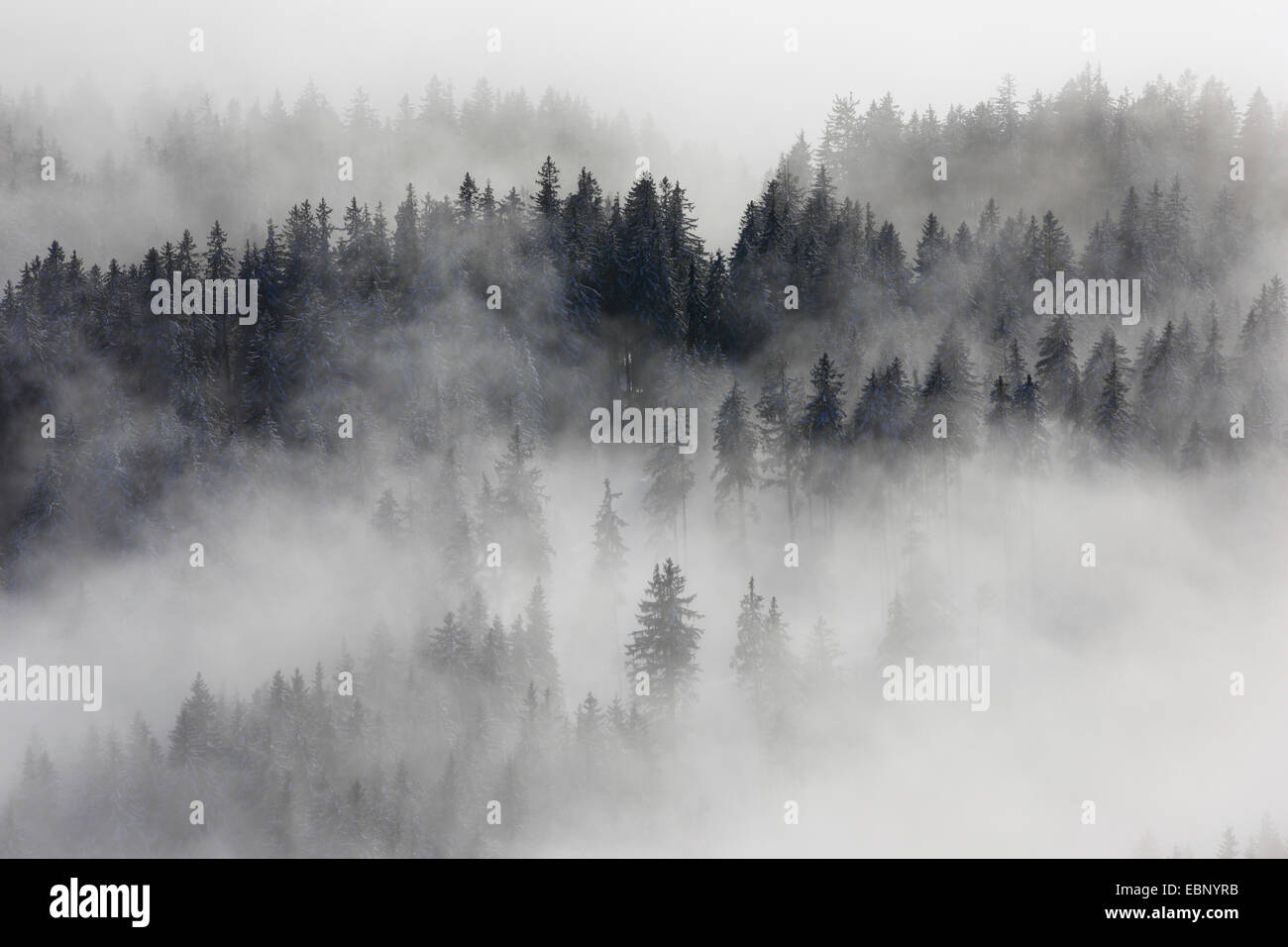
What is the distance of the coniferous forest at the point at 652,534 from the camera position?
247ft

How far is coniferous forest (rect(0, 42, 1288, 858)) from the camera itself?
75.4m

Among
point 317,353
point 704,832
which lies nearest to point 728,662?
point 704,832

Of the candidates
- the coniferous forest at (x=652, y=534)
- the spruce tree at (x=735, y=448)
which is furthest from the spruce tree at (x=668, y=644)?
the spruce tree at (x=735, y=448)

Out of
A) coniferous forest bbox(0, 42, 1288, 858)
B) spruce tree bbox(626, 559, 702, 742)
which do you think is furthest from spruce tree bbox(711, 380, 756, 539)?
spruce tree bbox(626, 559, 702, 742)

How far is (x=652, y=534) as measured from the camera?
80812 mm

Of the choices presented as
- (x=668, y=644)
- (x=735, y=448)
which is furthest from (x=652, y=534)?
(x=668, y=644)

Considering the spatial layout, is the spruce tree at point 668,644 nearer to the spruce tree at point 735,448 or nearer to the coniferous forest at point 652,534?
the coniferous forest at point 652,534

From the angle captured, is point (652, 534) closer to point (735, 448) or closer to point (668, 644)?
point (735, 448)

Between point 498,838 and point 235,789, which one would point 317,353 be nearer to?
point 235,789

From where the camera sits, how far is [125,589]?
89.6 meters

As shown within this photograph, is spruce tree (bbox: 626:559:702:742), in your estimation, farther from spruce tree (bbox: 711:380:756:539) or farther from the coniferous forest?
spruce tree (bbox: 711:380:756:539)

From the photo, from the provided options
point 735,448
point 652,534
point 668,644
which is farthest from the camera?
point 652,534
